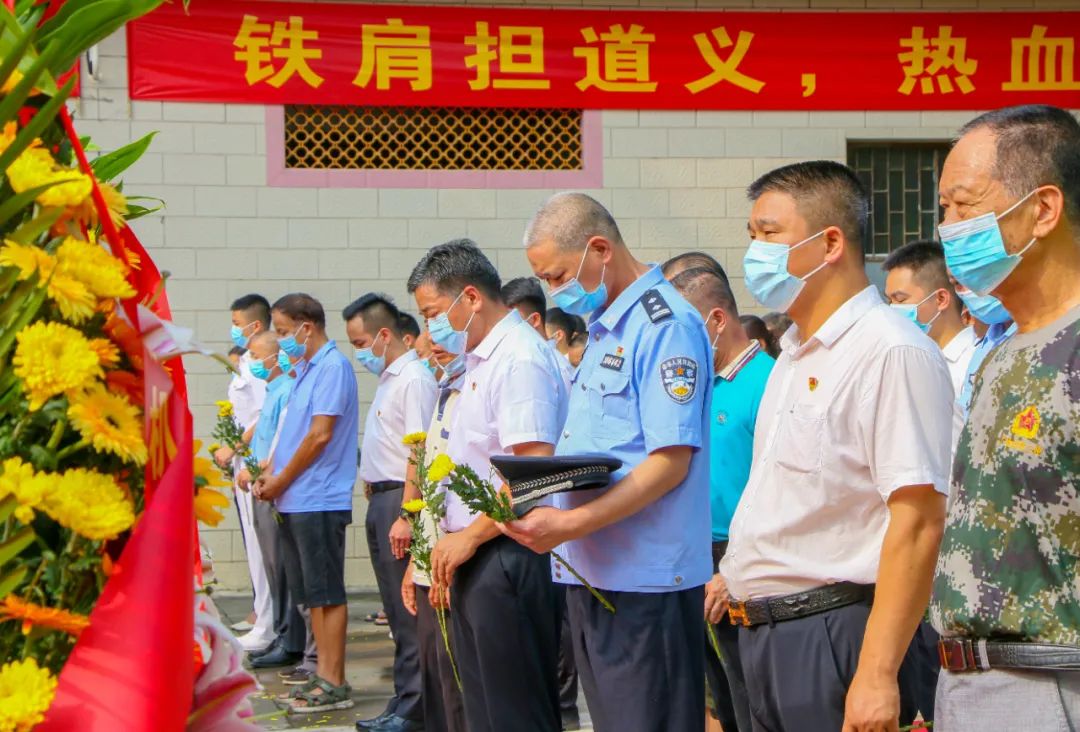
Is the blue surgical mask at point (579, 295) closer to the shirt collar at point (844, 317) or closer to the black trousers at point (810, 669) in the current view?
the shirt collar at point (844, 317)

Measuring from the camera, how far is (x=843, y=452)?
3.15 meters

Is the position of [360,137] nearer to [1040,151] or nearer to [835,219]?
[835,219]

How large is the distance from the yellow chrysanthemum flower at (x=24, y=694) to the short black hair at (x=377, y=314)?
6.56 metres

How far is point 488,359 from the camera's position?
4.97m

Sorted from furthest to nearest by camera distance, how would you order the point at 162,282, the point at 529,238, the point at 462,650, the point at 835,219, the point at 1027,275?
the point at 462,650 → the point at 529,238 → the point at 835,219 → the point at 1027,275 → the point at 162,282

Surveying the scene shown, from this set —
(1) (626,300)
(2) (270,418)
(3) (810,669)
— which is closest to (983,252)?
(3) (810,669)

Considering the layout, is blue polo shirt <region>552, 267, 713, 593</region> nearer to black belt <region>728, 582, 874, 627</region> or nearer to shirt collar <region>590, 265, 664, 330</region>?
shirt collar <region>590, 265, 664, 330</region>

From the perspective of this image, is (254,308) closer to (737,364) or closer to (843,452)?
(737,364)

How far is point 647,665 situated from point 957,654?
1468mm

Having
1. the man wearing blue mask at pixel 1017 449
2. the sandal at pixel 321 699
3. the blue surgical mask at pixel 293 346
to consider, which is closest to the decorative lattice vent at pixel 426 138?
the blue surgical mask at pixel 293 346

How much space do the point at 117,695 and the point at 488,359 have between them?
3277 millimetres

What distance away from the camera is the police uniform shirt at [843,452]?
119 inches

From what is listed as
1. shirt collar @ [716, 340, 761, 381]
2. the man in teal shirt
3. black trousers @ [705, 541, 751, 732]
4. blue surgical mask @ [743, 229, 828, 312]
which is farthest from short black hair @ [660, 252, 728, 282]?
blue surgical mask @ [743, 229, 828, 312]

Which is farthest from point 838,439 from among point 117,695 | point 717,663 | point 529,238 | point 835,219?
point 717,663
